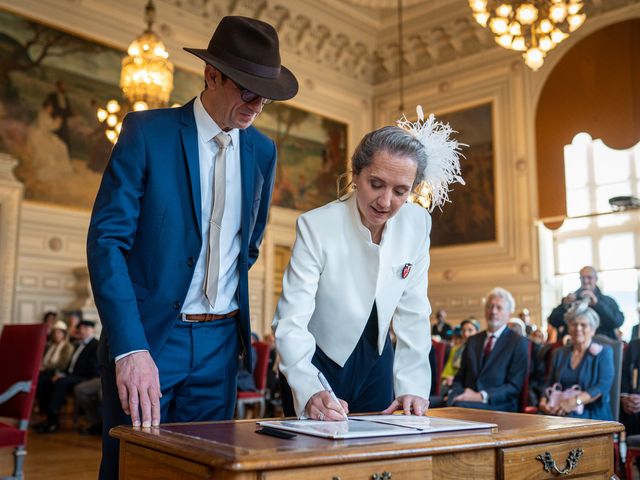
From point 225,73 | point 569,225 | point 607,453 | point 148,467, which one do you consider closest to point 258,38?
point 225,73

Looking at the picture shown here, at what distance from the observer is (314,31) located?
46.6ft

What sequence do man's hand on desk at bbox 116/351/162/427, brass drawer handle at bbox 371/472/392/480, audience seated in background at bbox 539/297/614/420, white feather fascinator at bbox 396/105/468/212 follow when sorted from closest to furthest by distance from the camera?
1. brass drawer handle at bbox 371/472/392/480
2. man's hand on desk at bbox 116/351/162/427
3. white feather fascinator at bbox 396/105/468/212
4. audience seated in background at bbox 539/297/614/420

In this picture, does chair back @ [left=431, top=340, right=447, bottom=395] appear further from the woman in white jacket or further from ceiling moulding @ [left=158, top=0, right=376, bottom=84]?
ceiling moulding @ [left=158, top=0, right=376, bottom=84]

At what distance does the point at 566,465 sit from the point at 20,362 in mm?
3296

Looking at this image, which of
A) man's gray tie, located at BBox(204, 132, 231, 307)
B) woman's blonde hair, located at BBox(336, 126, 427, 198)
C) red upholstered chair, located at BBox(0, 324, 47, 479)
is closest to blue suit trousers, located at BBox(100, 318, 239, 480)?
man's gray tie, located at BBox(204, 132, 231, 307)

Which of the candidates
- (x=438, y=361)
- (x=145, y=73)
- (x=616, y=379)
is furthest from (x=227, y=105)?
(x=145, y=73)

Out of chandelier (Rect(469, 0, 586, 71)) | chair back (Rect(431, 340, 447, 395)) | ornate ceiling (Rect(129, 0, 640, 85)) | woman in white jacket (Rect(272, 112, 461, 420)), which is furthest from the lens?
ornate ceiling (Rect(129, 0, 640, 85))

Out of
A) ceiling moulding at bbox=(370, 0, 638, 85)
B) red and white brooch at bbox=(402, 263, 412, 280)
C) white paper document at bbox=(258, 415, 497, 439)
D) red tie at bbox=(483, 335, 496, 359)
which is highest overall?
ceiling moulding at bbox=(370, 0, 638, 85)

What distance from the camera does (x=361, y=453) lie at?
1.42 meters

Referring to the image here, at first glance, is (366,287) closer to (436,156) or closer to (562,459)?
(436,156)

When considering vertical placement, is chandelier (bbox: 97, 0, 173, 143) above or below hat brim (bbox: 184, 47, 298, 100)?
above

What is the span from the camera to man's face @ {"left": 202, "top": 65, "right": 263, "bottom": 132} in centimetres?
204

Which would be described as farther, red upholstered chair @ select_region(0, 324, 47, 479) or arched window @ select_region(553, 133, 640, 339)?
arched window @ select_region(553, 133, 640, 339)

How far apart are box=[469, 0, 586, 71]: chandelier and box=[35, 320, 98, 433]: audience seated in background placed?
6.05 m
